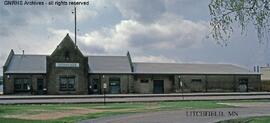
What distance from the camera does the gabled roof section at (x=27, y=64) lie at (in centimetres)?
6312

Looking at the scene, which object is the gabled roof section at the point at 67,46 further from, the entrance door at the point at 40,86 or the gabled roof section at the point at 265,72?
the gabled roof section at the point at 265,72

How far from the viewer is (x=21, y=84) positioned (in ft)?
203

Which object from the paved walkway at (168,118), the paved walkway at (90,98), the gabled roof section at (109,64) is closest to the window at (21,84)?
the gabled roof section at (109,64)

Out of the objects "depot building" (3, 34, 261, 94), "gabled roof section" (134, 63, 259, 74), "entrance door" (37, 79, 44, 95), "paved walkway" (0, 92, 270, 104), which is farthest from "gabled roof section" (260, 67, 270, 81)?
"entrance door" (37, 79, 44, 95)

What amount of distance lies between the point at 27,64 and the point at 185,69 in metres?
24.3

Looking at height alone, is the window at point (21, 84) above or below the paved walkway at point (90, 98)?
above

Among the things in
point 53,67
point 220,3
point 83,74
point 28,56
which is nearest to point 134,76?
point 83,74

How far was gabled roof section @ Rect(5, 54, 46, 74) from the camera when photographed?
63.1 m

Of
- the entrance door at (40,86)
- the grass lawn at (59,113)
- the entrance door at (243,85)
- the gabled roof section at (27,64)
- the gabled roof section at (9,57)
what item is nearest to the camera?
the grass lawn at (59,113)

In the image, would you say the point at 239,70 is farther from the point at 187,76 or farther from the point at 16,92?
the point at 16,92

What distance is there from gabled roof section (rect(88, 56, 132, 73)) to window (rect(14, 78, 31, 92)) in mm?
8933

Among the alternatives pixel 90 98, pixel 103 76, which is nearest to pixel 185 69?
pixel 103 76

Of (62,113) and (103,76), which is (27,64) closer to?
(103,76)

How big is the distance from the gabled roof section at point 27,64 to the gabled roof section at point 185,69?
45.6 ft
